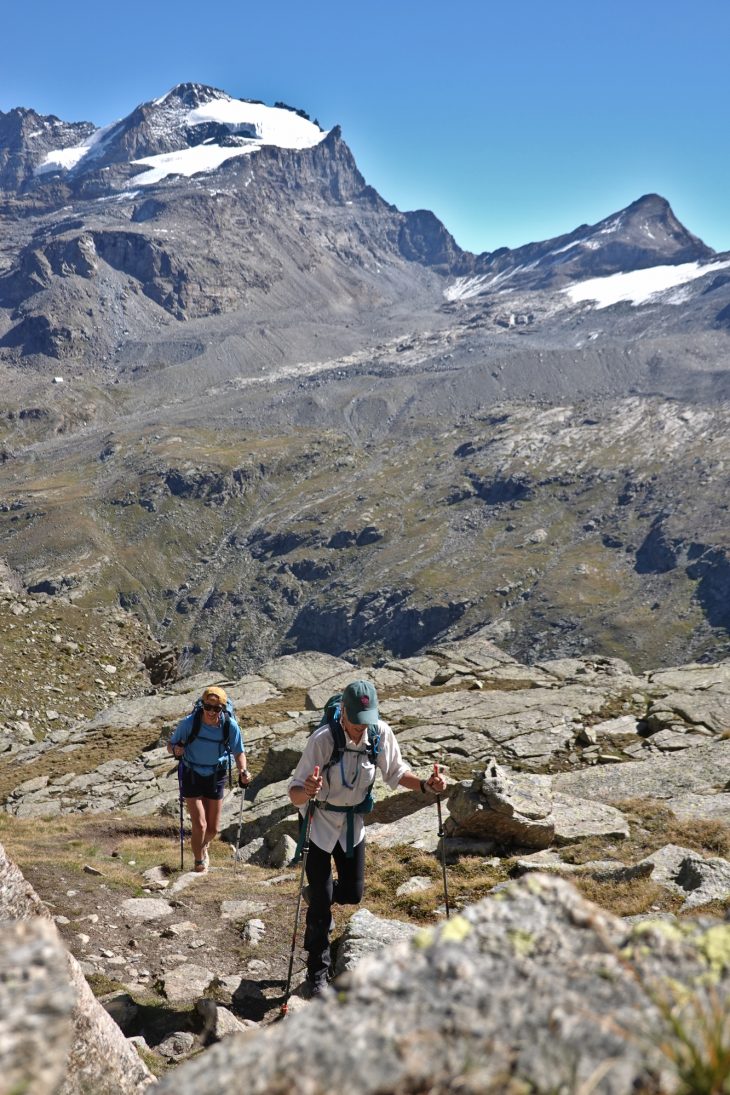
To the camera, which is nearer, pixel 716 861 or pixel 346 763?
pixel 346 763

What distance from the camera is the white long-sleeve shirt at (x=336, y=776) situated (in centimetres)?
970

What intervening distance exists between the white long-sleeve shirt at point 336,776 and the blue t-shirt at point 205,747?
566 cm

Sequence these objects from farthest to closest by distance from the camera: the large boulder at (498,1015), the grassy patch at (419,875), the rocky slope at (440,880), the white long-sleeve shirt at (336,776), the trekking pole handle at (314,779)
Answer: the grassy patch at (419,875) → the white long-sleeve shirt at (336,776) → the trekking pole handle at (314,779) → the rocky slope at (440,880) → the large boulder at (498,1015)

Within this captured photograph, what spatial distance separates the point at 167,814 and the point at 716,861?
16823 mm

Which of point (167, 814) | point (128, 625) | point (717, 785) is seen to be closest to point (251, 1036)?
point (717, 785)

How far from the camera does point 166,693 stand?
1619 inches

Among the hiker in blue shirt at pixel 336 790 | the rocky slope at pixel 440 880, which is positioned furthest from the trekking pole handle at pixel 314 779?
the rocky slope at pixel 440 880

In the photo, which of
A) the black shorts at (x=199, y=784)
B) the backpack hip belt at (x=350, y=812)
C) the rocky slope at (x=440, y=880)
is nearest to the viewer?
the rocky slope at (x=440, y=880)

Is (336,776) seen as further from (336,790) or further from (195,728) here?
(195,728)

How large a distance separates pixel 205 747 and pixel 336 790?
20.6 feet

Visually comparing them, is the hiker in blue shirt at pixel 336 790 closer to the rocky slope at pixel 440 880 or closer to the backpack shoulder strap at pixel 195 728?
the rocky slope at pixel 440 880

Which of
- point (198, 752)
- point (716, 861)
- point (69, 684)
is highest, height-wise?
point (198, 752)

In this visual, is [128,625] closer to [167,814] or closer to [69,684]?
[69,684]

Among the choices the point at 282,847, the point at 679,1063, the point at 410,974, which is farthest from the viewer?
the point at 282,847
